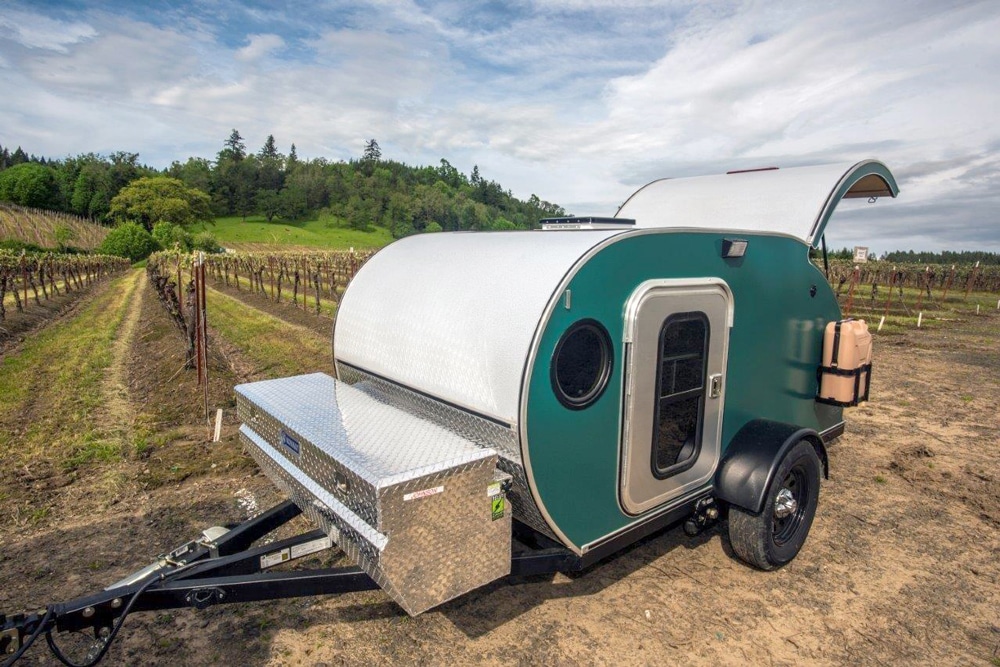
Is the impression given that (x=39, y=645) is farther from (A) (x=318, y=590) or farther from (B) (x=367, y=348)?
(B) (x=367, y=348)

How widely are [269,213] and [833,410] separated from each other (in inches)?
4659

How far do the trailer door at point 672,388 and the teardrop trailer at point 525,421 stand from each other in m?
0.01

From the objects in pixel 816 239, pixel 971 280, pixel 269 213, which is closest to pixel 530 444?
pixel 816 239

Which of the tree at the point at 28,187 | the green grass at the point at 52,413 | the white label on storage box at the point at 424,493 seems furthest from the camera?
the tree at the point at 28,187

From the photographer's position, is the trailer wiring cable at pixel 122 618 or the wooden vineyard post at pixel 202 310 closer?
the trailer wiring cable at pixel 122 618

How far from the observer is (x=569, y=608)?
12.9 feet

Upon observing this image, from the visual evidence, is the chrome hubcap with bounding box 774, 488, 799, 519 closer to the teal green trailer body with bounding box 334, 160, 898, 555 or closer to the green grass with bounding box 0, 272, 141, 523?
the teal green trailer body with bounding box 334, 160, 898, 555

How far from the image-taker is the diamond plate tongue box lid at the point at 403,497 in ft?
9.13

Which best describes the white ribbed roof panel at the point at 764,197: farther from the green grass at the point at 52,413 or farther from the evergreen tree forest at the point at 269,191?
the evergreen tree forest at the point at 269,191

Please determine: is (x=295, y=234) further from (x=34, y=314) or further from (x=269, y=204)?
(x=34, y=314)

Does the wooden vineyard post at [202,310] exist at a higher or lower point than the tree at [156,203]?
lower

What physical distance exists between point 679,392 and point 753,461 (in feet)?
2.89

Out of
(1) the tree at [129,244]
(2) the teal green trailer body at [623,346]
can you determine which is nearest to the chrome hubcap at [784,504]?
(2) the teal green trailer body at [623,346]

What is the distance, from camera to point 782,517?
458 centimetres
